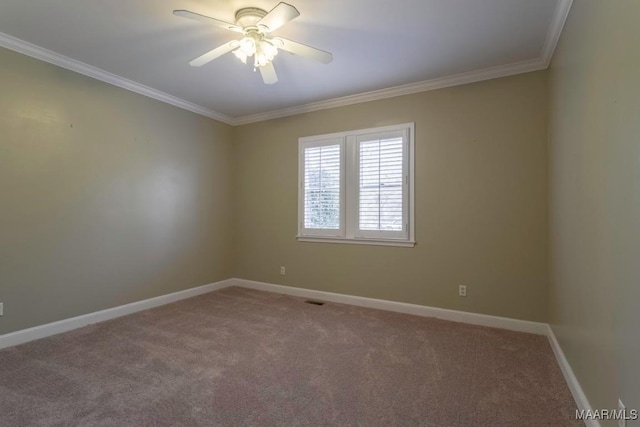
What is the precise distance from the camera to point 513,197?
323 centimetres

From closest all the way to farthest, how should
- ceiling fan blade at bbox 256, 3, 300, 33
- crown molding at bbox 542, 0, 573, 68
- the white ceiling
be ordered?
ceiling fan blade at bbox 256, 3, 300, 33 → crown molding at bbox 542, 0, 573, 68 → the white ceiling

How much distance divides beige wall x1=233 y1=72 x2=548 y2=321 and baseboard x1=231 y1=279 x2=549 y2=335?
0.07 m

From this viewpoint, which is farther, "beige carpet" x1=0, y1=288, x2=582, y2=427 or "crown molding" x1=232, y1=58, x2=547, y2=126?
"crown molding" x1=232, y1=58, x2=547, y2=126

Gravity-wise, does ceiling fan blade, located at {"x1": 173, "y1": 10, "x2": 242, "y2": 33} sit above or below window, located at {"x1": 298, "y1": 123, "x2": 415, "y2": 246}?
above

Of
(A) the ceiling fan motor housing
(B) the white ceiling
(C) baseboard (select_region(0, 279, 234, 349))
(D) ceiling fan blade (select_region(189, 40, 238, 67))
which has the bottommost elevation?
(C) baseboard (select_region(0, 279, 234, 349))

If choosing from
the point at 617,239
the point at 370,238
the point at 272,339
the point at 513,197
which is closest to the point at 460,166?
the point at 513,197

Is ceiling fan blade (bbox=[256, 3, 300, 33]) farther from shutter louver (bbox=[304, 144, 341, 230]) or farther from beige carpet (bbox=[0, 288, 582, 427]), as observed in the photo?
beige carpet (bbox=[0, 288, 582, 427])

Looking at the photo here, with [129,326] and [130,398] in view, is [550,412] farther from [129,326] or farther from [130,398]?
[129,326]

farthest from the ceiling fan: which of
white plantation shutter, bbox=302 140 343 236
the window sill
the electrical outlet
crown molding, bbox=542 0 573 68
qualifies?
the electrical outlet

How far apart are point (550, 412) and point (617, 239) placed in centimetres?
120

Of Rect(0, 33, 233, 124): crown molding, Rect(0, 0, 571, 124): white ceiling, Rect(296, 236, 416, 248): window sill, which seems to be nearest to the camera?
Rect(0, 0, 571, 124): white ceiling

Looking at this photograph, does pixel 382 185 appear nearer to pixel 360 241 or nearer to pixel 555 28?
pixel 360 241

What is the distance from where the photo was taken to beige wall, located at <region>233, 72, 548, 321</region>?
3160 millimetres

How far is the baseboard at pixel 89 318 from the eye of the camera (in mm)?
2822
